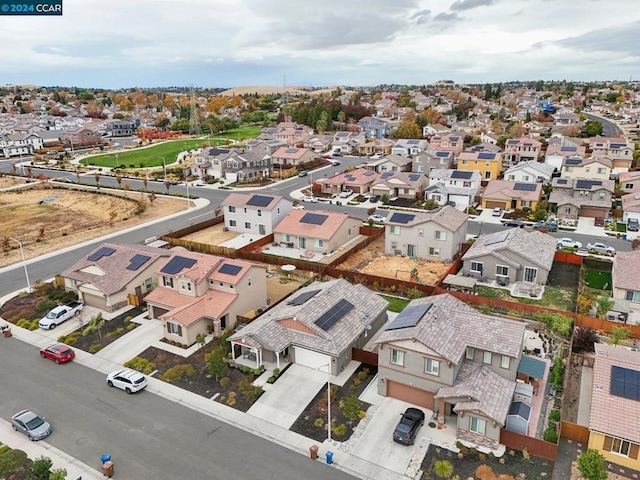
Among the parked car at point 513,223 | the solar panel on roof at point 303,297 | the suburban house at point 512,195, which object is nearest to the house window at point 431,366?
the solar panel on roof at point 303,297

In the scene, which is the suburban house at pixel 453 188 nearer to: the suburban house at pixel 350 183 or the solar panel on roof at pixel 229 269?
the suburban house at pixel 350 183

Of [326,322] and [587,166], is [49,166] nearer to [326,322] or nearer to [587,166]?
[326,322]

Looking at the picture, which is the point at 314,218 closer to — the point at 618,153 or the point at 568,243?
the point at 568,243

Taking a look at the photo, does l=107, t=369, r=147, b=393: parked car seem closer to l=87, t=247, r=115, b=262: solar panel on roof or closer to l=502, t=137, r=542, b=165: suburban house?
l=87, t=247, r=115, b=262: solar panel on roof

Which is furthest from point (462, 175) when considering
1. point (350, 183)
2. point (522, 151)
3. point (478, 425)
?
point (478, 425)

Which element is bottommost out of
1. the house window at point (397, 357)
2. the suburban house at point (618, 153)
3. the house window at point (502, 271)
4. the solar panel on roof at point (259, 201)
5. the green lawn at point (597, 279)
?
the green lawn at point (597, 279)

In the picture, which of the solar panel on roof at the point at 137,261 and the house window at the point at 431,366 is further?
the solar panel on roof at the point at 137,261
